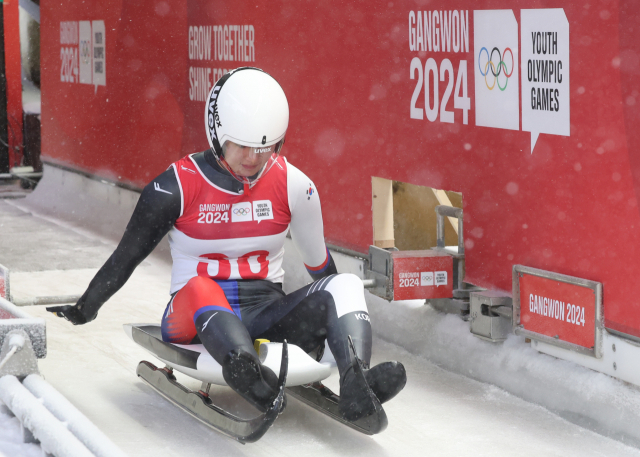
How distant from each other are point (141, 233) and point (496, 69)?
5.37 ft

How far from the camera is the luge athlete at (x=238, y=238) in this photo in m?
3.11

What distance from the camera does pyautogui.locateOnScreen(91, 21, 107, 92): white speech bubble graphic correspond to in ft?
29.3

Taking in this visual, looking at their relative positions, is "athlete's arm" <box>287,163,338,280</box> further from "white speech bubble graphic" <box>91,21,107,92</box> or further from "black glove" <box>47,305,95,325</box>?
"white speech bubble graphic" <box>91,21,107,92</box>

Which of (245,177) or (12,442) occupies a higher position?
(245,177)

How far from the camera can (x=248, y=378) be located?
2.81m

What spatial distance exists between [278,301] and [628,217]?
124cm

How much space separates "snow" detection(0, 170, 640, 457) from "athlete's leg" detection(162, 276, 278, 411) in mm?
366

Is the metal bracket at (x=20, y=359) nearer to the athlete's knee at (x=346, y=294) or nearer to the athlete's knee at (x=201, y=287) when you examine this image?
the athlete's knee at (x=201, y=287)

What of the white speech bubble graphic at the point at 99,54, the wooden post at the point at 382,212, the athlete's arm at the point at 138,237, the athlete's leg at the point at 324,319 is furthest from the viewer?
the white speech bubble graphic at the point at 99,54

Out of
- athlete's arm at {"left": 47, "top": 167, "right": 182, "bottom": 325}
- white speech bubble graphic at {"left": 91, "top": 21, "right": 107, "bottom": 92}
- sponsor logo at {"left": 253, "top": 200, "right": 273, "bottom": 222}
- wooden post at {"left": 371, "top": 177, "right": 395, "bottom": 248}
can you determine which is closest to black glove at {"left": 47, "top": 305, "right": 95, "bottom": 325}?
athlete's arm at {"left": 47, "top": 167, "right": 182, "bottom": 325}

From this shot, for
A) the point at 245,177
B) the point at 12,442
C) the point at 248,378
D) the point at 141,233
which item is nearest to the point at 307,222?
the point at 245,177

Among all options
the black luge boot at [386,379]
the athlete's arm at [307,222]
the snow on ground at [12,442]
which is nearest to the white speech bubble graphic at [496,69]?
the athlete's arm at [307,222]

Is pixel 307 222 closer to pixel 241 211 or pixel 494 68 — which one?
pixel 241 211

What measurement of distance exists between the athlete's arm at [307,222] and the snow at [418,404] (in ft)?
1.80
